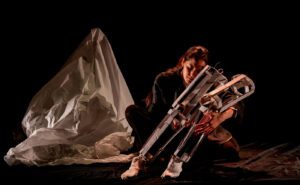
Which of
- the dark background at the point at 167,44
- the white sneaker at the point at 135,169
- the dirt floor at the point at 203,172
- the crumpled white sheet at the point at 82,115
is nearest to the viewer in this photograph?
the dirt floor at the point at 203,172

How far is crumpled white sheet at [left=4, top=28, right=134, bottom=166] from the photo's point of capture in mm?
3357

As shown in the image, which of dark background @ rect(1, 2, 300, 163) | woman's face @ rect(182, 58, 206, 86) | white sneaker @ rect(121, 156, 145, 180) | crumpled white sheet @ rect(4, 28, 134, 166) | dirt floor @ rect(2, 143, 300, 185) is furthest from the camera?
dark background @ rect(1, 2, 300, 163)

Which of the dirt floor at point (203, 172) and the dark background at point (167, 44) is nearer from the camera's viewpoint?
the dirt floor at point (203, 172)

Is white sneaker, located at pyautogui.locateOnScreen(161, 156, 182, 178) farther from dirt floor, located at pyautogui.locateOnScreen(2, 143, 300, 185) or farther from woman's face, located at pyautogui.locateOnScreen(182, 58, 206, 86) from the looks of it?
woman's face, located at pyautogui.locateOnScreen(182, 58, 206, 86)

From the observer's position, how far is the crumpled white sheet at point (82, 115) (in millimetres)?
3357

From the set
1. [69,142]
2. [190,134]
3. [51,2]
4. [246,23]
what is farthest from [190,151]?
[51,2]

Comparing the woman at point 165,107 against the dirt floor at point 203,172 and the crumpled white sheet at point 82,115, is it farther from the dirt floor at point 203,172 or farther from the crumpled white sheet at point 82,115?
the crumpled white sheet at point 82,115

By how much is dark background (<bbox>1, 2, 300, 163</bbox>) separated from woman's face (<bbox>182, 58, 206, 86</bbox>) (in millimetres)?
1046

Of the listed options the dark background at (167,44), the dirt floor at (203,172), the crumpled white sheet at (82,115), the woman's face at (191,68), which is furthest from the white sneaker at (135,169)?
the dark background at (167,44)

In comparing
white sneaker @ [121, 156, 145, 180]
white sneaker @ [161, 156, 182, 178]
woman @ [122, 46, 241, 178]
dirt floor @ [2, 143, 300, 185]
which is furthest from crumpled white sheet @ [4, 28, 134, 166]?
white sneaker @ [161, 156, 182, 178]

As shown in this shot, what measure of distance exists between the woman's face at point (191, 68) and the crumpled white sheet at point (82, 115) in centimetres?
77

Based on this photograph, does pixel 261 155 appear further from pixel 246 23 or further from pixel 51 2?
pixel 51 2

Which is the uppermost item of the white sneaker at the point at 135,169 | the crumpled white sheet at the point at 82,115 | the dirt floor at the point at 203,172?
the crumpled white sheet at the point at 82,115

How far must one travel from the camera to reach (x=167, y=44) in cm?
417
